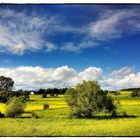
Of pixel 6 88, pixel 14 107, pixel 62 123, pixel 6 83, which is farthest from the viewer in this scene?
pixel 14 107

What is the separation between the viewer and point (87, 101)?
13945mm

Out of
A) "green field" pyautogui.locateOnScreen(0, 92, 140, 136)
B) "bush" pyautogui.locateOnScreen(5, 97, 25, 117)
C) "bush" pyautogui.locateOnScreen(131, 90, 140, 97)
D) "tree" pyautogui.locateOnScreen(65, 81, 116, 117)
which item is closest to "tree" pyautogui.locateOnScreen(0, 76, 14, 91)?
"bush" pyautogui.locateOnScreen(5, 97, 25, 117)

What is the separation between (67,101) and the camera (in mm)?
13891

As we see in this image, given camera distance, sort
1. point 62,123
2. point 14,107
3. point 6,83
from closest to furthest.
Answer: point 62,123 → point 6,83 → point 14,107

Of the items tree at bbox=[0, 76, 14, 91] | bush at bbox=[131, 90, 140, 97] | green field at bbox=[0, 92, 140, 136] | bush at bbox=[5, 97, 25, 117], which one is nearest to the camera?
green field at bbox=[0, 92, 140, 136]

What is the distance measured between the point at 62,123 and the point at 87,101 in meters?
0.90

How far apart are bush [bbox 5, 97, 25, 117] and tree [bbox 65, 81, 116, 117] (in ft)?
4.03

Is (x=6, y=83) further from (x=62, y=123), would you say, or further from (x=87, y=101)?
(x=87, y=101)

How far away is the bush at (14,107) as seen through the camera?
550 inches

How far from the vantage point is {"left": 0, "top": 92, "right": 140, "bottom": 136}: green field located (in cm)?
1328

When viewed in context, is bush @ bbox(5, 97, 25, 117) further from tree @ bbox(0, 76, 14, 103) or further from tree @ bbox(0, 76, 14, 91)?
tree @ bbox(0, 76, 14, 91)

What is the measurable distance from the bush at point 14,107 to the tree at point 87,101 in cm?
123

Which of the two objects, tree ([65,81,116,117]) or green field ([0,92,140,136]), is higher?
tree ([65,81,116,117])

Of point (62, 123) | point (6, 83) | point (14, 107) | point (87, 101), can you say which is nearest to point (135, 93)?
point (87, 101)
